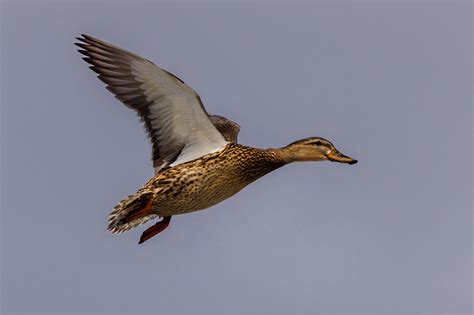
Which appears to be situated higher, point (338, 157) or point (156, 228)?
point (338, 157)

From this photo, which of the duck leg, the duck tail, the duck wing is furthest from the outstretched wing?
the duck wing

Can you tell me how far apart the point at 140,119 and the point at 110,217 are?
1.37 m

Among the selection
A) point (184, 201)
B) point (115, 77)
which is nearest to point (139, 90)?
point (115, 77)

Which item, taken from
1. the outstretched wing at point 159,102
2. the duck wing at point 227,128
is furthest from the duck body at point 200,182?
the duck wing at point 227,128

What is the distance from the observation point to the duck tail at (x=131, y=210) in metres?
16.1

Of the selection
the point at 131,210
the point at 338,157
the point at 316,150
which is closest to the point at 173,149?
the point at 131,210

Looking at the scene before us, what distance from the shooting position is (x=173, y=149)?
16547mm

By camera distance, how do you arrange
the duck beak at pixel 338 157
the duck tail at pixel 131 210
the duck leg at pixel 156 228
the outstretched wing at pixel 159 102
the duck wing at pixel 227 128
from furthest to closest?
the duck wing at pixel 227 128, the duck leg at pixel 156 228, the duck beak at pixel 338 157, the duck tail at pixel 131 210, the outstretched wing at pixel 159 102

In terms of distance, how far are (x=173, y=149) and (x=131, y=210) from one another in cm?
100

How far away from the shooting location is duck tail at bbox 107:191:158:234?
16.1 meters

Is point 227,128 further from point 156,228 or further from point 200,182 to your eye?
point 200,182

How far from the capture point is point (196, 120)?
53.7 feet

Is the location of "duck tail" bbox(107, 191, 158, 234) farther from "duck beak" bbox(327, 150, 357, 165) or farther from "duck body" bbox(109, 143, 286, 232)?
"duck beak" bbox(327, 150, 357, 165)

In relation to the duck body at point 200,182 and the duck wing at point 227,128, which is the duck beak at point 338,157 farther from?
the duck wing at point 227,128
